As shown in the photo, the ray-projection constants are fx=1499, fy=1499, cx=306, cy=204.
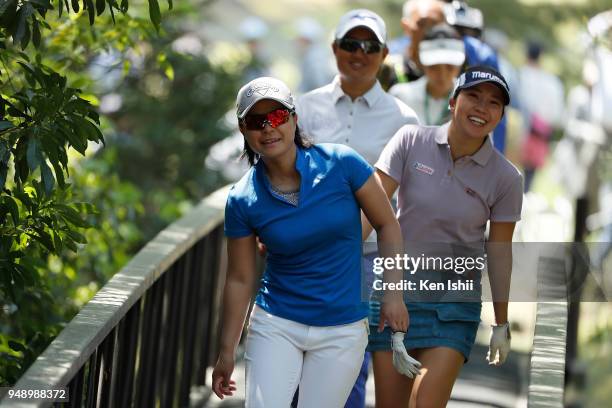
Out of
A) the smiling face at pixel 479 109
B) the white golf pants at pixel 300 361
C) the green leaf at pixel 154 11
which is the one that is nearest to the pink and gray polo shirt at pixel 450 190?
the smiling face at pixel 479 109

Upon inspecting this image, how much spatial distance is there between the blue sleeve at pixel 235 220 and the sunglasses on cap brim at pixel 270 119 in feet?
0.90

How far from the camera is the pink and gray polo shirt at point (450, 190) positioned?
19.1 feet

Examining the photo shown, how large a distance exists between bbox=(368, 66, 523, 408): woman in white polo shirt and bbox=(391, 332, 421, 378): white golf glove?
0.26 feet

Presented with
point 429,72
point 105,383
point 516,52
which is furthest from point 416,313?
point 516,52

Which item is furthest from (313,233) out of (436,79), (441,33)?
(441,33)

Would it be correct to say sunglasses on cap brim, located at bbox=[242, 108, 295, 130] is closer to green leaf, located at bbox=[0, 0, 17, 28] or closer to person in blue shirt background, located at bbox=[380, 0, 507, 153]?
green leaf, located at bbox=[0, 0, 17, 28]

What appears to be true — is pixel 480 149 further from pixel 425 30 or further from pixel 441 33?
pixel 425 30

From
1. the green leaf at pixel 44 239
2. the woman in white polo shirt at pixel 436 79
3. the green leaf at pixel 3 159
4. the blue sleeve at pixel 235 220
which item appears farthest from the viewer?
the woman in white polo shirt at pixel 436 79

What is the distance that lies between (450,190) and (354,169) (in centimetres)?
53

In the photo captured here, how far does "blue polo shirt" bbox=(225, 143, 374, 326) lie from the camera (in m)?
5.41

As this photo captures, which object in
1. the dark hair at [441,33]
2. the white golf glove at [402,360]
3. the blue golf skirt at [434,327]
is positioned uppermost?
the dark hair at [441,33]

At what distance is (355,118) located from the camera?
673cm

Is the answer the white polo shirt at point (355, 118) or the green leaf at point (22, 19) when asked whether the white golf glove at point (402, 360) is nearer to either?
the white polo shirt at point (355, 118)

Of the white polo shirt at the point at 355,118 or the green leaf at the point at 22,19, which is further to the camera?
the white polo shirt at the point at 355,118
